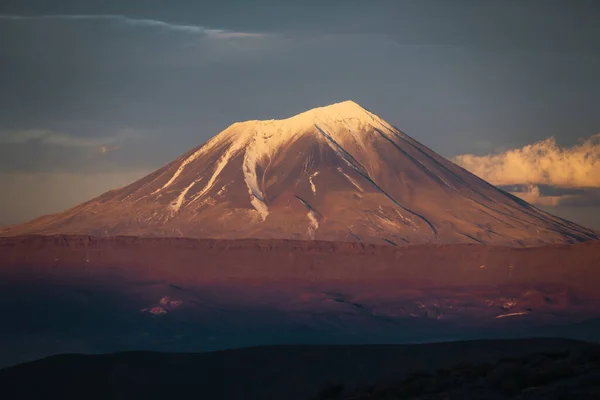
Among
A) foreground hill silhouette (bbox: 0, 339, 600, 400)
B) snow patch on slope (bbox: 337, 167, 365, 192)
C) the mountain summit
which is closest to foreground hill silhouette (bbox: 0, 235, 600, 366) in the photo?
the mountain summit

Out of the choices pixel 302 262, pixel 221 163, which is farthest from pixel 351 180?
pixel 302 262

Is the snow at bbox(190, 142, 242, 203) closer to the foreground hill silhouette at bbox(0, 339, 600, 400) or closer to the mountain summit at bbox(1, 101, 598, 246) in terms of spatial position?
the mountain summit at bbox(1, 101, 598, 246)

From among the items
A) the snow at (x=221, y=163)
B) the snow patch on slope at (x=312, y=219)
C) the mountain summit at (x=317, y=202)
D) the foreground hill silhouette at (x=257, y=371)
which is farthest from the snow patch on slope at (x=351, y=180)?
the foreground hill silhouette at (x=257, y=371)

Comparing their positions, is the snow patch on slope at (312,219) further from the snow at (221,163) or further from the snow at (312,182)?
the snow at (221,163)

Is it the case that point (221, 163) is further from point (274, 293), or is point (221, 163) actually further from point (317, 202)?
point (274, 293)

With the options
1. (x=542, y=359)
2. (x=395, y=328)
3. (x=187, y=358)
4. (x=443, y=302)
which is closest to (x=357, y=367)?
(x=187, y=358)
